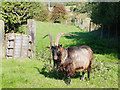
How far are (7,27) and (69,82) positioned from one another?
899cm

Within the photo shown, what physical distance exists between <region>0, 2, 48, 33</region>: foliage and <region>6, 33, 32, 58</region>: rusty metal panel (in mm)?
2453

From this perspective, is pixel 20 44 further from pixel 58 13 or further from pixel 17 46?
pixel 58 13

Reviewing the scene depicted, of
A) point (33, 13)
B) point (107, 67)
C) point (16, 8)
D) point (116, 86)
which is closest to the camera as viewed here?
point (116, 86)

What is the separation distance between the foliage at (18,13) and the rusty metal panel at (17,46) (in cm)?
245

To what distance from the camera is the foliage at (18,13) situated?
13688mm

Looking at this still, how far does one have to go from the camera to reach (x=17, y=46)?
11.7 metres

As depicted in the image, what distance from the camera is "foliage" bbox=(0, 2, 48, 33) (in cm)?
1369

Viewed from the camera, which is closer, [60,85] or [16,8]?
[60,85]

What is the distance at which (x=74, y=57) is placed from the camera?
7570 mm

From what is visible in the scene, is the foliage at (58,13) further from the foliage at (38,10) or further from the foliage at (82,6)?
the foliage at (82,6)

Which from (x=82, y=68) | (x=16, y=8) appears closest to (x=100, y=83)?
(x=82, y=68)

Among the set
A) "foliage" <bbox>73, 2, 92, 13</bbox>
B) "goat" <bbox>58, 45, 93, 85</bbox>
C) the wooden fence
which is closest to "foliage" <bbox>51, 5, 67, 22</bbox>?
the wooden fence

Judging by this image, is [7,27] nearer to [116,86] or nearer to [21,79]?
[21,79]

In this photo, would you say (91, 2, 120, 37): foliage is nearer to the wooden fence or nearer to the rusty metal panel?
the wooden fence
